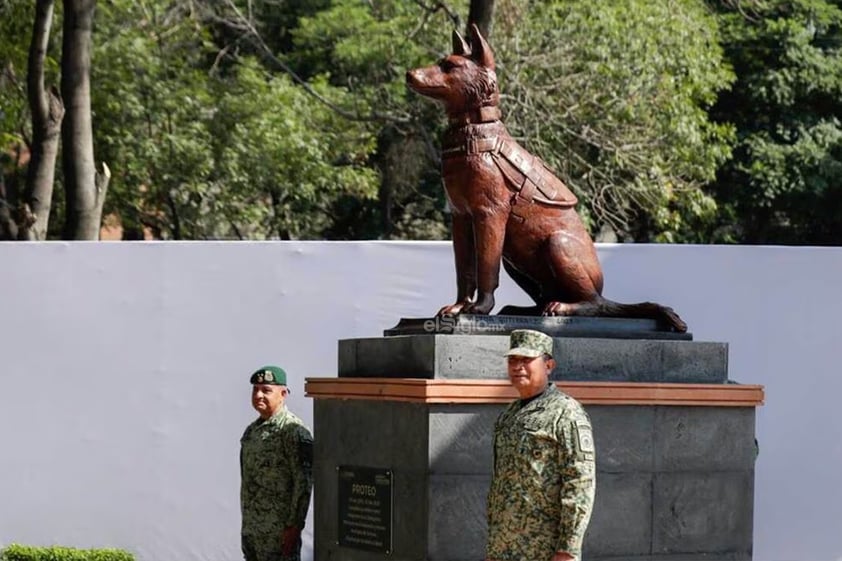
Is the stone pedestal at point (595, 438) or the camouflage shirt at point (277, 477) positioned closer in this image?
the stone pedestal at point (595, 438)

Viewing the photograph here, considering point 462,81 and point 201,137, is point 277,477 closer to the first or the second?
point 462,81

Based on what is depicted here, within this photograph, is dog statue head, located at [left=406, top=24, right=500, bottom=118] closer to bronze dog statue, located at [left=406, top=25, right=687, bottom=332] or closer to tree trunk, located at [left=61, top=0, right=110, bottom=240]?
bronze dog statue, located at [left=406, top=25, right=687, bottom=332]

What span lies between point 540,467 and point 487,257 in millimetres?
1736

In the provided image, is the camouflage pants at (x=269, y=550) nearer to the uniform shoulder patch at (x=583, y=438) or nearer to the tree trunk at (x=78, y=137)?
the uniform shoulder patch at (x=583, y=438)

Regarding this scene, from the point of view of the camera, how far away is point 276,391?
29.6ft

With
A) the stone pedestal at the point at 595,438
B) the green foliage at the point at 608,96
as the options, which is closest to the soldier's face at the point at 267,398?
the stone pedestal at the point at 595,438

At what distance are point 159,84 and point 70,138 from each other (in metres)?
8.90

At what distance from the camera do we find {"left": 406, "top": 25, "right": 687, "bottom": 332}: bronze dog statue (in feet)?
27.6

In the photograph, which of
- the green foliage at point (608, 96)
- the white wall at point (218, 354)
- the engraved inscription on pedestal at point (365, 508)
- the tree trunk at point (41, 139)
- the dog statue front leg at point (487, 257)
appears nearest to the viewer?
the engraved inscription on pedestal at point (365, 508)

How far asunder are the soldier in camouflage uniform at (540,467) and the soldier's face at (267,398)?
2219mm

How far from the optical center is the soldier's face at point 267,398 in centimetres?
896

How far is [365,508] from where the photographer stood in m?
8.34

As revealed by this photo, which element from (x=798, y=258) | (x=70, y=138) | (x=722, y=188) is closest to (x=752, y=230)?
(x=722, y=188)

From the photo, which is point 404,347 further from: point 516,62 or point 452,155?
point 516,62
